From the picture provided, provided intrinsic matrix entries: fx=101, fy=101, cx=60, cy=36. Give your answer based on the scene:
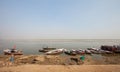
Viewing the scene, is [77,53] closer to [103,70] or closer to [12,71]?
[103,70]

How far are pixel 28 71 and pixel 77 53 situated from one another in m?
23.2

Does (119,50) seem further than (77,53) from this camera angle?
Yes

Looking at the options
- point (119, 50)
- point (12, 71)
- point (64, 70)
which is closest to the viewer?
point (12, 71)

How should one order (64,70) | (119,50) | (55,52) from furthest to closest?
(119,50) → (55,52) → (64,70)

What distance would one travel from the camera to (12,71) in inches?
472

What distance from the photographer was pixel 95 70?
1298cm

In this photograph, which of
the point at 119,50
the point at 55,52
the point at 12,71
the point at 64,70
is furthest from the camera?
the point at 119,50

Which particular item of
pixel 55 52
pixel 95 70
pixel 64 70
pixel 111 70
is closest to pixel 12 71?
pixel 64 70

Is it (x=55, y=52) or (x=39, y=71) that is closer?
(x=39, y=71)

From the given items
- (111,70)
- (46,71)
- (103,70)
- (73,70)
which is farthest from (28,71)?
(111,70)

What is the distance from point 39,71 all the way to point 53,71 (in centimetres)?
173

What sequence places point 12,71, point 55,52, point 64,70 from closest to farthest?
point 12,71, point 64,70, point 55,52

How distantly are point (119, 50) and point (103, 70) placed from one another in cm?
2862

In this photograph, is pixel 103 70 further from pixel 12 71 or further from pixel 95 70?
pixel 12 71
